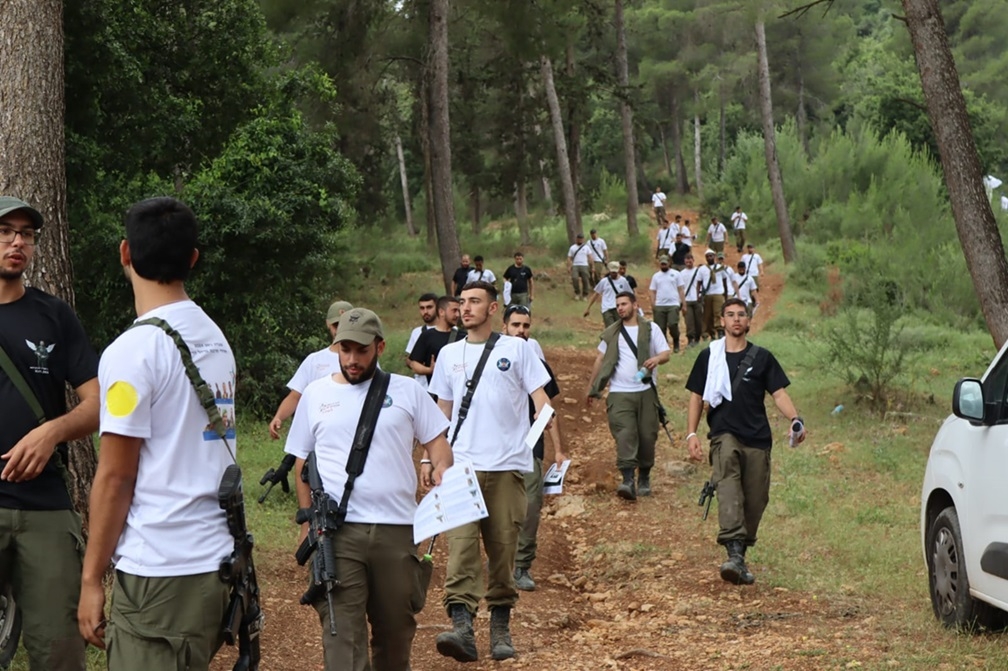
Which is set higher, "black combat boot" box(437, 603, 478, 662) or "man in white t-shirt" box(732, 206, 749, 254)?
"man in white t-shirt" box(732, 206, 749, 254)

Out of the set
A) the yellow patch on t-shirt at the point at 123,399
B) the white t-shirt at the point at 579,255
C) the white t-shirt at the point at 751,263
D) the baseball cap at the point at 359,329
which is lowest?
the yellow patch on t-shirt at the point at 123,399

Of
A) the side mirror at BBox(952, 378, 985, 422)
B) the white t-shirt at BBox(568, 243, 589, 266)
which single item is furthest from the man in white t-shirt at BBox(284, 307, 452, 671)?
the white t-shirt at BBox(568, 243, 589, 266)

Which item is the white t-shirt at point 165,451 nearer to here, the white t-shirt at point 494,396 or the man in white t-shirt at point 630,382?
the white t-shirt at point 494,396

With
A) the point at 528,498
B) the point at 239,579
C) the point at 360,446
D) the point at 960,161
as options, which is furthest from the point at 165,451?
the point at 960,161

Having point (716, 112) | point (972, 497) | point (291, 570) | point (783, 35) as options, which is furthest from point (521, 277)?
point (716, 112)

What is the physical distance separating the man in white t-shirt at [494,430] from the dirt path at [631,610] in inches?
19.0

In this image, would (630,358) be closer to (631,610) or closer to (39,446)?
(631,610)

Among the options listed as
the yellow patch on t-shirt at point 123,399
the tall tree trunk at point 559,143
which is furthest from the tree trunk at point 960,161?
the tall tree trunk at point 559,143

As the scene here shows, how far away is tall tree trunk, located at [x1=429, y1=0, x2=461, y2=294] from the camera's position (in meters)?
22.0

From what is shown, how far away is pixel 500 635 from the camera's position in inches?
309

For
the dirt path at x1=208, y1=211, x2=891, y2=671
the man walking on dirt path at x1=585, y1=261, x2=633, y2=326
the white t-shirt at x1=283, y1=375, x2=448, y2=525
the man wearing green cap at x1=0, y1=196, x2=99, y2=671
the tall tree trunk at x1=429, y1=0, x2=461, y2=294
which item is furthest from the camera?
the tall tree trunk at x1=429, y1=0, x2=461, y2=294

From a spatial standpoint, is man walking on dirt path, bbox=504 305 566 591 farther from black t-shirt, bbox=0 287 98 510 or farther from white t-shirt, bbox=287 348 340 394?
black t-shirt, bbox=0 287 98 510

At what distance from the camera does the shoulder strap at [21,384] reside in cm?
470

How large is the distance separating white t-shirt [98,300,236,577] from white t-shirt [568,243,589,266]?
90.2ft
